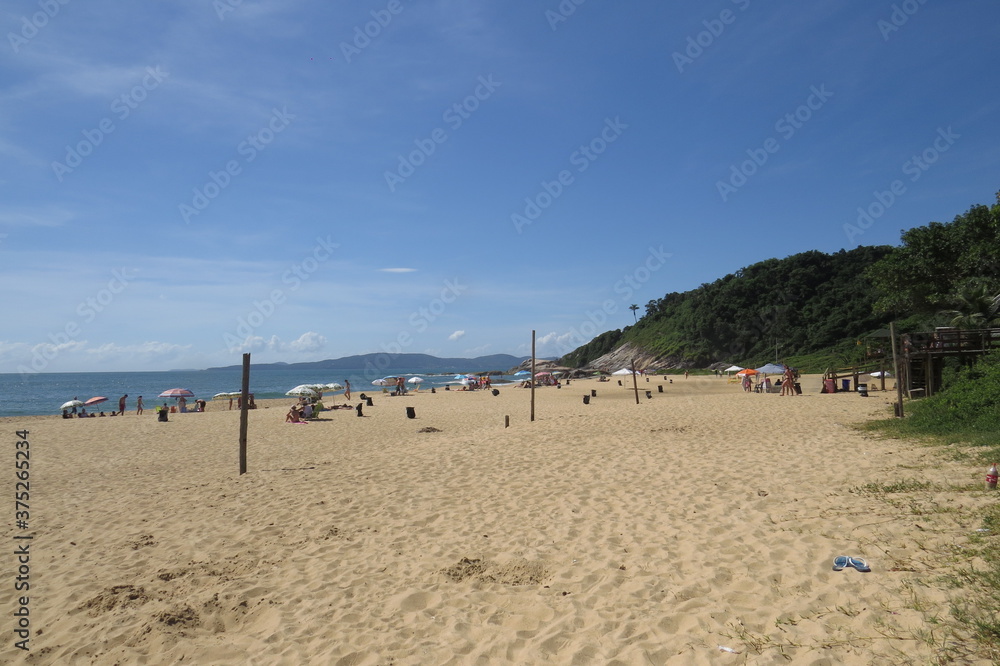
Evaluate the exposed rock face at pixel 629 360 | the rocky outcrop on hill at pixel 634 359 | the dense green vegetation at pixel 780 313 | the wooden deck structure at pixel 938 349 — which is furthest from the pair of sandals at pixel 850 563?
the exposed rock face at pixel 629 360

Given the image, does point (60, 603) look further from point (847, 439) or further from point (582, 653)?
point (847, 439)

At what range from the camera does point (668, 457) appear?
11039 mm

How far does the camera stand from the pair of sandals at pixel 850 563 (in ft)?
16.4

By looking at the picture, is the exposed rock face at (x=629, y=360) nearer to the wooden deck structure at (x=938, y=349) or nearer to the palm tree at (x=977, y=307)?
the palm tree at (x=977, y=307)

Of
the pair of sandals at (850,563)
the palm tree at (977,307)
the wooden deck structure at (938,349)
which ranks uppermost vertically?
the palm tree at (977,307)

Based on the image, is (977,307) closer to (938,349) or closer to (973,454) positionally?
(938,349)

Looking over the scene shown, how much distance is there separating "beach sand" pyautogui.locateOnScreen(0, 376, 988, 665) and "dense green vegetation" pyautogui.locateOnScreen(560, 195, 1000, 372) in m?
25.5

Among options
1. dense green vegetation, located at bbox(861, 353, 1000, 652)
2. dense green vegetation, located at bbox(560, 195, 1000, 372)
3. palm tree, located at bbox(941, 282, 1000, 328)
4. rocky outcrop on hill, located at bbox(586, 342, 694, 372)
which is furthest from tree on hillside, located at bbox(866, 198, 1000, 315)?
rocky outcrop on hill, located at bbox(586, 342, 694, 372)

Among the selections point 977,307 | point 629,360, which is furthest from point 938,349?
point 629,360

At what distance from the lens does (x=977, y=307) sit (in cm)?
2594

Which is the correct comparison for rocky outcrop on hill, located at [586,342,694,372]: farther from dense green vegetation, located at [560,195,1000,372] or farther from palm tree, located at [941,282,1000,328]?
palm tree, located at [941,282,1000,328]

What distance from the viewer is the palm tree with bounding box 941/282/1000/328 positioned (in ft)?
80.8

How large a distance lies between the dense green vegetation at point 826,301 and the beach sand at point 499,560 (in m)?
25.5

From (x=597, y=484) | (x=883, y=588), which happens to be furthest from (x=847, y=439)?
(x=883, y=588)
